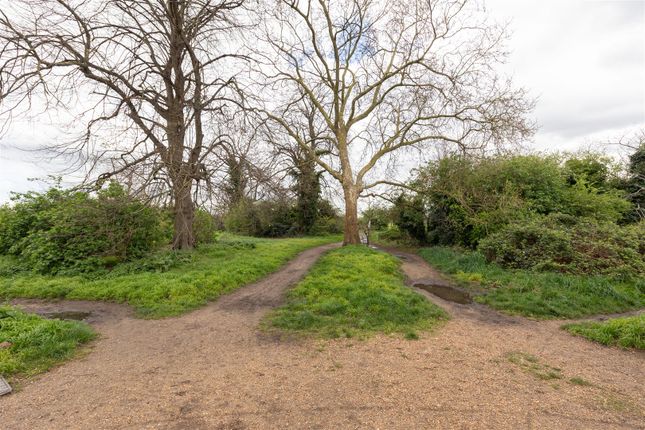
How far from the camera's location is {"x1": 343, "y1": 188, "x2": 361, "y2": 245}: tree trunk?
15570 millimetres

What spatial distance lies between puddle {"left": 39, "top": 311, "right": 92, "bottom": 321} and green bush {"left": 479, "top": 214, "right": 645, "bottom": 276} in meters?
11.8

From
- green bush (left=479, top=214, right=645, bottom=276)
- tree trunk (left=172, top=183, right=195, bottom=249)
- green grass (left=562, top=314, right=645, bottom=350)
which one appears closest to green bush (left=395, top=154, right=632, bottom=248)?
green bush (left=479, top=214, right=645, bottom=276)

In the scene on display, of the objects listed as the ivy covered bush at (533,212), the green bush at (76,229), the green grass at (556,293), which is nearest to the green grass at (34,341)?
the green bush at (76,229)

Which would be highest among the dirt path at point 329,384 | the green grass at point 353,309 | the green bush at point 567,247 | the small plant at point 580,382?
the green bush at point 567,247

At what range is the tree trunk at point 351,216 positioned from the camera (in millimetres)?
15570

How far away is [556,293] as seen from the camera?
718 cm

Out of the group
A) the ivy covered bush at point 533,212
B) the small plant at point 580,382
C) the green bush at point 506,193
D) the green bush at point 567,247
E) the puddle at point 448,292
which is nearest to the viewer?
the small plant at point 580,382

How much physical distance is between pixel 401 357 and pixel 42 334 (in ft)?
19.3

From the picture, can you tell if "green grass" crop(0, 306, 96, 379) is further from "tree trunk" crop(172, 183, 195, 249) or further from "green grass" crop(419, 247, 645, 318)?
"green grass" crop(419, 247, 645, 318)

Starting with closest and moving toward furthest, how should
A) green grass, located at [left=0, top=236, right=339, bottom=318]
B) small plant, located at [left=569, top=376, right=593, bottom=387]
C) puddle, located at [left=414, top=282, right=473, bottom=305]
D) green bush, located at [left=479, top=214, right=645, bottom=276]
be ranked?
small plant, located at [left=569, top=376, right=593, bottom=387]
green grass, located at [left=0, top=236, right=339, bottom=318]
puddle, located at [left=414, top=282, right=473, bottom=305]
green bush, located at [left=479, top=214, right=645, bottom=276]

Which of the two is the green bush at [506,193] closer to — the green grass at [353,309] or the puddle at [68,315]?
the green grass at [353,309]

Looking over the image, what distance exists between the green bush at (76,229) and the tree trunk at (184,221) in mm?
767

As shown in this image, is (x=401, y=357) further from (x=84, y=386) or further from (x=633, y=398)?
(x=84, y=386)

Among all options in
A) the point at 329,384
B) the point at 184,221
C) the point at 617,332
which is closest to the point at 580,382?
the point at 617,332
